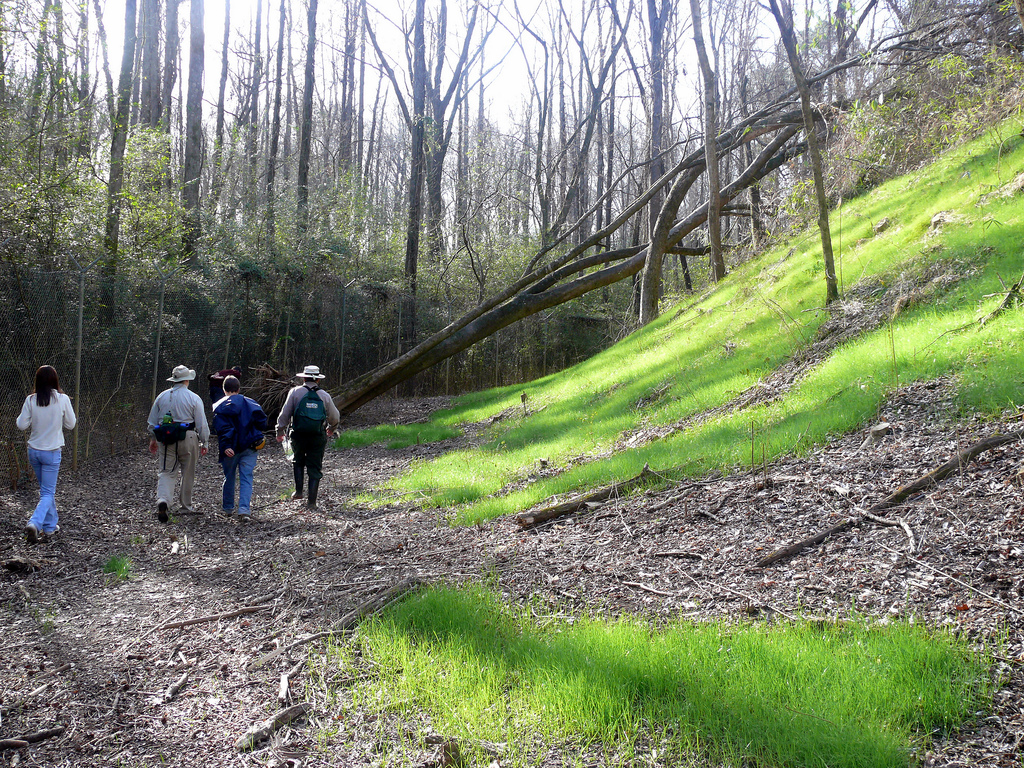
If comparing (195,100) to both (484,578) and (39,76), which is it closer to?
(39,76)

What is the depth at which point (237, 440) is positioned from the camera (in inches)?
320

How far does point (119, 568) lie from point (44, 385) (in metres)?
2.70

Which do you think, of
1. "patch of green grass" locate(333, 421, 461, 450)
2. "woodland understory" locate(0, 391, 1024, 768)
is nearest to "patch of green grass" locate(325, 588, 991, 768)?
"woodland understory" locate(0, 391, 1024, 768)

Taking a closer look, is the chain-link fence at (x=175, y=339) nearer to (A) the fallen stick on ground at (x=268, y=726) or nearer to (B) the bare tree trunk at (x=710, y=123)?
(A) the fallen stick on ground at (x=268, y=726)

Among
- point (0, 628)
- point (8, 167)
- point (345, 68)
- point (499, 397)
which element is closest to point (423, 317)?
point (499, 397)

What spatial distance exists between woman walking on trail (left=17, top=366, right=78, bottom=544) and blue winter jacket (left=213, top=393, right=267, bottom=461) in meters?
1.64

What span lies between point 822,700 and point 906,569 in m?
1.27

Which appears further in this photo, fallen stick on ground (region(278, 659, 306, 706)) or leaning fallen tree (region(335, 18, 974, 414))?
leaning fallen tree (region(335, 18, 974, 414))

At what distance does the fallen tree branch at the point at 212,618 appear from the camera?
4516 millimetres

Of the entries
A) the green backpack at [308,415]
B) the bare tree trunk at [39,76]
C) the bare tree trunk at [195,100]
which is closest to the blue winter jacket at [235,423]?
the green backpack at [308,415]

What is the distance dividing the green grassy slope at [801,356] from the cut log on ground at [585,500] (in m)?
0.28

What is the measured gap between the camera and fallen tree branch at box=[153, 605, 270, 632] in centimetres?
452

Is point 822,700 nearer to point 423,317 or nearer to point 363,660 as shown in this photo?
point 363,660

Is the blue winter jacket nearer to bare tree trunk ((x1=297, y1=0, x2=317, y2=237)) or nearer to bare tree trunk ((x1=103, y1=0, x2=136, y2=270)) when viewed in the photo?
bare tree trunk ((x1=103, y1=0, x2=136, y2=270))
